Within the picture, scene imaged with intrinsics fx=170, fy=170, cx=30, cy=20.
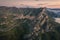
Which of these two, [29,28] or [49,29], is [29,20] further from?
[49,29]

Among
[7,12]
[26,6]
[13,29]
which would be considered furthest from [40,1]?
[13,29]

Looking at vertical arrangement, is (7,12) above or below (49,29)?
above

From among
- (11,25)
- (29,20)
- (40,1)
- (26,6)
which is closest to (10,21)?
(11,25)

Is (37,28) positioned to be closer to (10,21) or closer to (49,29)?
(49,29)

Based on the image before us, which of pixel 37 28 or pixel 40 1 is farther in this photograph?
pixel 40 1

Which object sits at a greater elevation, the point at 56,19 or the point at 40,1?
the point at 40,1

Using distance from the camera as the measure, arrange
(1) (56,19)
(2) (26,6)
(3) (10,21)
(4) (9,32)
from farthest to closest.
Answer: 1. (2) (26,6)
2. (1) (56,19)
3. (3) (10,21)
4. (4) (9,32)

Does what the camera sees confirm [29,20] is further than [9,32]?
Result: Yes

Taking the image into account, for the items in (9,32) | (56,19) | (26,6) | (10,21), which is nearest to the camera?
(9,32)

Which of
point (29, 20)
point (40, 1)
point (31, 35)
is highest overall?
point (40, 1)
